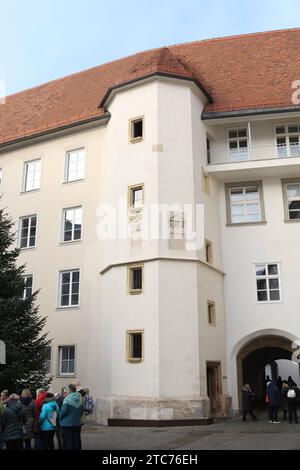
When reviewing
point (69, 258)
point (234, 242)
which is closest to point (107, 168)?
point (69, 258)

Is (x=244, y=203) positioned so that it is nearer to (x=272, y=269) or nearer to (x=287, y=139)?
(x=272, y=269)

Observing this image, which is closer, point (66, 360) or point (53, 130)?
point (66, 360)

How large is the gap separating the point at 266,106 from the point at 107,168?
692cm

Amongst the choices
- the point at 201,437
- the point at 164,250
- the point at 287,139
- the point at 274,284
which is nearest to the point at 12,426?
the point at 201,437

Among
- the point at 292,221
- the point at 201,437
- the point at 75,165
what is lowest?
the point at 201,437

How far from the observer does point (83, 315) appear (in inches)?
811

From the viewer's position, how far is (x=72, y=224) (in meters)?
22.2

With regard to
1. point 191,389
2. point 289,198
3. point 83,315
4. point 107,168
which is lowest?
point 191,389

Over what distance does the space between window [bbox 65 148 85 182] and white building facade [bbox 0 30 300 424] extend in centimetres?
6

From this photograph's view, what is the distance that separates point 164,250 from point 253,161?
544cm

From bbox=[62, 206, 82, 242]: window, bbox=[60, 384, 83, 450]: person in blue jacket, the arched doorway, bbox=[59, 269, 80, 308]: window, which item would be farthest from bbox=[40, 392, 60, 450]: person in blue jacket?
bbox=[62, 206, 82, 242]: window

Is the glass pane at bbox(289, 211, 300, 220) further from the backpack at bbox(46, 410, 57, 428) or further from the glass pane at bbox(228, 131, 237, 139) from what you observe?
the backpack at bbox(46, 410, 57, 428)

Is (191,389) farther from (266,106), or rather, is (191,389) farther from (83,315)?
(266,106)
